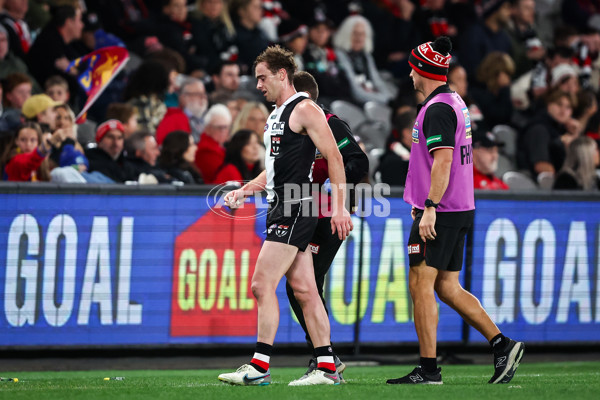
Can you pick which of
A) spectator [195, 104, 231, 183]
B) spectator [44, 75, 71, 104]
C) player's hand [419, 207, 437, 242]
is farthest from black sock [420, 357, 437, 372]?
spectator [44, 75, 71, 104]

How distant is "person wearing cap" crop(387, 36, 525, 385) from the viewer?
738 centimetres

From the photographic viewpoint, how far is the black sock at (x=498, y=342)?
7676mm

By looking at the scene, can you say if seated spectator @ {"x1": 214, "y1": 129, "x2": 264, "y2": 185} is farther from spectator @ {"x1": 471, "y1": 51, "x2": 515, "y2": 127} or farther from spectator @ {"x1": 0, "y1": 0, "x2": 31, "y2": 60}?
spectator @ {"x1": 471, "y1": 51, "x2": 515, "y2": 127}

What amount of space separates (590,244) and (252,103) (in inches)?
174

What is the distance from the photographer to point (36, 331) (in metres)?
10.2

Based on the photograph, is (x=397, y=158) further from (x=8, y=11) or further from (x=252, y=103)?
(x=8, y=11)

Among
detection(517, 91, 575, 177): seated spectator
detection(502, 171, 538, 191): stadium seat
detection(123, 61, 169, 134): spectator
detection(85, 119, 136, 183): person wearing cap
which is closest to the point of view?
detection(85, 119, 136, 183): person wearing cap

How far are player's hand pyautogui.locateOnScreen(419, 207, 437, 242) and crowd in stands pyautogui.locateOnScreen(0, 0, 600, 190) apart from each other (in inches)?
178

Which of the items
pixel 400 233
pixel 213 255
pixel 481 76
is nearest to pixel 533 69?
pixel 481 76

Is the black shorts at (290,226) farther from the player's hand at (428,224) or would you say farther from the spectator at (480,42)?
the spectator at (480,42)

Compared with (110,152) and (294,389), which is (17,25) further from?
(294,389)

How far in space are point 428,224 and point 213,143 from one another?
17.7ft

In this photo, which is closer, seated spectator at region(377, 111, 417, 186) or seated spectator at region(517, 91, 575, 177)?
seated spectator at region(377, 111, 417, 186)

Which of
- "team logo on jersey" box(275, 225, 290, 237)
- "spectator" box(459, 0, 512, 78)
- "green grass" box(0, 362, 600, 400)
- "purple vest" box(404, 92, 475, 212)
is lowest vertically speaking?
"green grass" box(0, 362, 600, 400)
